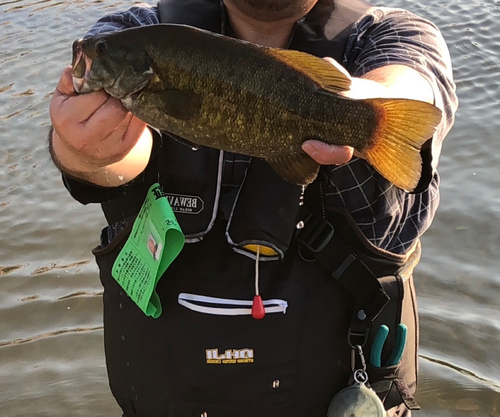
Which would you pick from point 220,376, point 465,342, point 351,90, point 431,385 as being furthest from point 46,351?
point 351,90

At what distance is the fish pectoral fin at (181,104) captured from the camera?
1.92 meters

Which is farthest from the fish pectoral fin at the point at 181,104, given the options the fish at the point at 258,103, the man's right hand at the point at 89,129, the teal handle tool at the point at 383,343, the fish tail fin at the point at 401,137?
the teal handle tool at the point at 383,343

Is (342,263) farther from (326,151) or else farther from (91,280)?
(91,280)

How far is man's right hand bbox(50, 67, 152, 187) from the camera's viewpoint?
6.48 ft

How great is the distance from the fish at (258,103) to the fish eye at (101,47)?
46 millimetres

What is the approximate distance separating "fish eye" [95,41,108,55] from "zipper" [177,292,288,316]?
100 centimetres

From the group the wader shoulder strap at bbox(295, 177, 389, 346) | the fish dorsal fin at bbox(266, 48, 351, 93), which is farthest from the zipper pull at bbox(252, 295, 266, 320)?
the fish dorsal fin at bbox(266, 48, 351, 93)

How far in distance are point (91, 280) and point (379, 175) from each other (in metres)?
2.96

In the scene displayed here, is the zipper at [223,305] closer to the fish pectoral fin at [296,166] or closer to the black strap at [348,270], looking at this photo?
the black strap at [348,270]

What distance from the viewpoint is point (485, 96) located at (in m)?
6.88

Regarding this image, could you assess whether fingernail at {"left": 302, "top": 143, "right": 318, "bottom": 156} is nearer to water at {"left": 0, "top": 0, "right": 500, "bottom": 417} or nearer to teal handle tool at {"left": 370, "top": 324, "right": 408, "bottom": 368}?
teal handle tool at {"left": 370, "top": 324, "right": 408, "bottom": 368}

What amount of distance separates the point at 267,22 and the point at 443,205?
126 inches

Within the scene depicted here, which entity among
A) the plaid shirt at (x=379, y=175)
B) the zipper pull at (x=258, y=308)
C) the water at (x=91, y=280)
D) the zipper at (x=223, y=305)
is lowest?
the water at (x=91, y=280)

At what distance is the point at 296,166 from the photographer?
1.97 m
